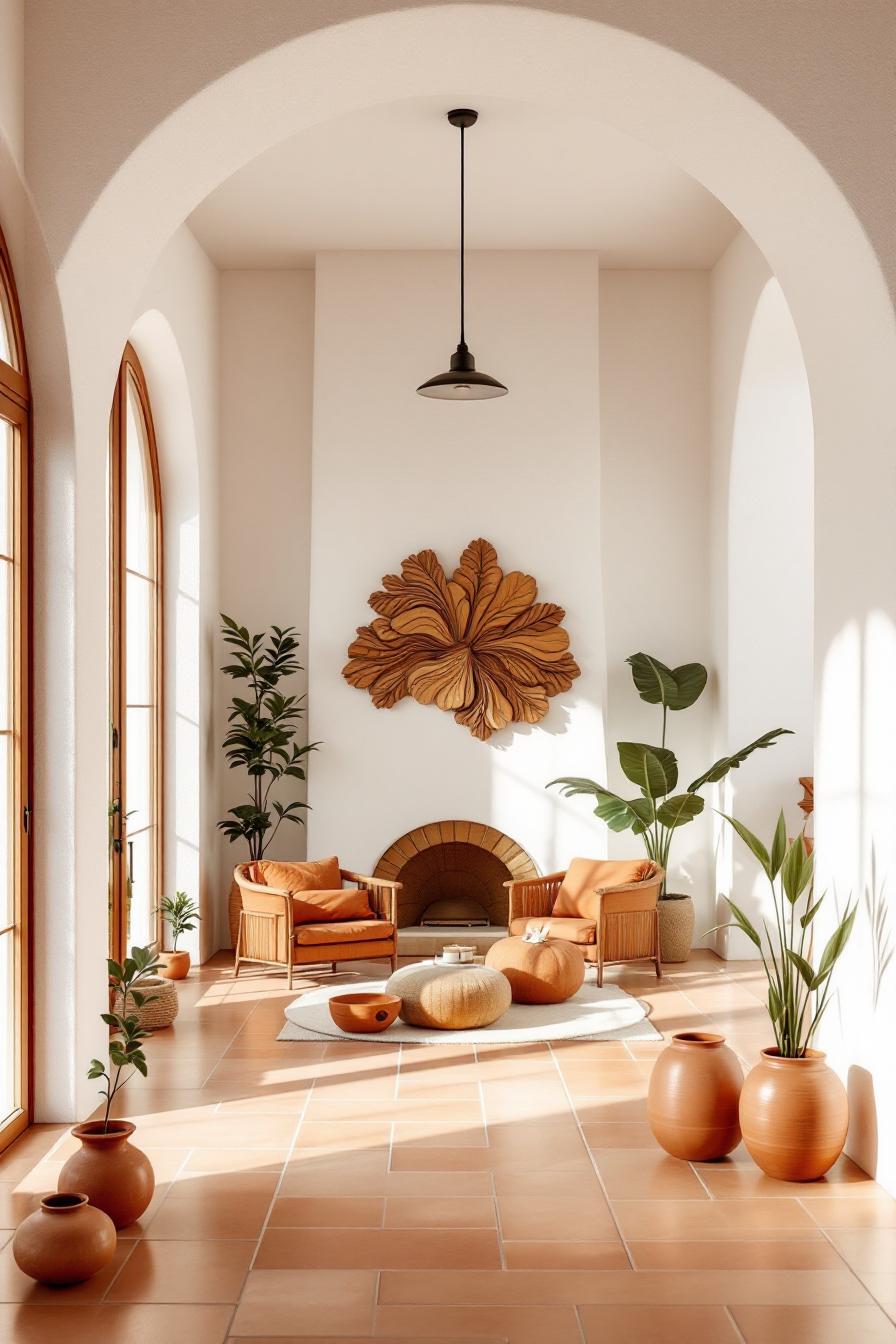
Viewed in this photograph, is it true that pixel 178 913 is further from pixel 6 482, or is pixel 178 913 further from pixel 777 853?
pixel 777 853

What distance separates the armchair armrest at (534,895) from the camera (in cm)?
771

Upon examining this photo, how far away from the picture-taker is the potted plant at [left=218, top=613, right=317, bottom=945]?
26.6 feet

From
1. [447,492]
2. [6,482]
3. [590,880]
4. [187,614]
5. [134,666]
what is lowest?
[590,880]

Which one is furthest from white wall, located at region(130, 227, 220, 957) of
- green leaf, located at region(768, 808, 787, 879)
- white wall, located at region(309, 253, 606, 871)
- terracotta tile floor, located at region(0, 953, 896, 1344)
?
green leaf, located at region(768, 808, 787, 879)

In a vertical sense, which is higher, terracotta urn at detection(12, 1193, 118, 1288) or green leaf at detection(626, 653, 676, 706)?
green leaf at detection(626, 653, 676, 706)

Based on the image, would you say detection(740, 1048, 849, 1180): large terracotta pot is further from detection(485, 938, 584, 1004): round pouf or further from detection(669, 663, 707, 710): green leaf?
detection(669, 663, 707, 710): green leaf

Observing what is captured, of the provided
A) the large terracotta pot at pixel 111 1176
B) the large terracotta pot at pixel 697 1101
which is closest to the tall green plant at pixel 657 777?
the large terracotta pot at pixel 697 1101

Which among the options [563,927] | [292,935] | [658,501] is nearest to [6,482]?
[292,935]

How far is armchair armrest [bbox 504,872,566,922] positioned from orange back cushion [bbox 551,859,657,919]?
3.7 inches

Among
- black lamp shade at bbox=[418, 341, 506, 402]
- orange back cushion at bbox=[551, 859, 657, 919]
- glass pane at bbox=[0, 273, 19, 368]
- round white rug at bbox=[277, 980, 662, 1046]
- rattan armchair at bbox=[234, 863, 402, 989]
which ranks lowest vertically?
round white rug at bbox=[277, 980, 662, 1046]

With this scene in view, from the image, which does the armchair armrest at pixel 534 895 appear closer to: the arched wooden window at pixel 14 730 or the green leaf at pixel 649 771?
the green leaf at pixel 649 771

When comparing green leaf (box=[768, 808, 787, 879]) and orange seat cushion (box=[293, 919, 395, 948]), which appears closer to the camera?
green leaf (box=[768, 808, 787, 879])

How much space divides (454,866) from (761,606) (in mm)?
2543

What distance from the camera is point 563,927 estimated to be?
734cm
